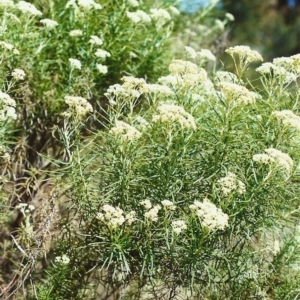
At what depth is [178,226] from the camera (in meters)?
2.39

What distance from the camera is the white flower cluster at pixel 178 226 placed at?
231 cm

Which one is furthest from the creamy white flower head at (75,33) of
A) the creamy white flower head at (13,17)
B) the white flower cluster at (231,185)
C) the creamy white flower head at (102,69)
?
the white flower cluster at (231,185)

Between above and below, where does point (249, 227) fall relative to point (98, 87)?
above

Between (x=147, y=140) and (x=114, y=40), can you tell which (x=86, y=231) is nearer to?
(x=147, y=140)

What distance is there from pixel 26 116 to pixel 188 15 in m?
2.19

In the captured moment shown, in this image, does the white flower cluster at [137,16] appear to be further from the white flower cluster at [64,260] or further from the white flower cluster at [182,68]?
the white flower cluster at [64,260]

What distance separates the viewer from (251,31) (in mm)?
8500

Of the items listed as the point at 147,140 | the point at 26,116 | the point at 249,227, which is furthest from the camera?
the point at 26,116

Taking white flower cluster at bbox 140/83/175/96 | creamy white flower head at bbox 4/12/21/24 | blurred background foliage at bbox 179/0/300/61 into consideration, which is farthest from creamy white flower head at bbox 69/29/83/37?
blurred background foliage at bbox 179/0/300/61

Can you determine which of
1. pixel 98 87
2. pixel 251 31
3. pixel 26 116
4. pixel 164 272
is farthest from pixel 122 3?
pixel 251 31

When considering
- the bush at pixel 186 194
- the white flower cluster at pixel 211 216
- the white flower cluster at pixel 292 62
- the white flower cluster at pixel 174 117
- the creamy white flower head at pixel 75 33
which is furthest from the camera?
the creamy white flower head at pixel 75 33

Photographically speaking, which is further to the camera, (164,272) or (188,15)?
(188,15)

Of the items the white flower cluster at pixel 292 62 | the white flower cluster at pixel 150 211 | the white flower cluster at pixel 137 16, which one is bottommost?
the white flower cluster at pixel 150 211

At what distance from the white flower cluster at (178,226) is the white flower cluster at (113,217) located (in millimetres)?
176
